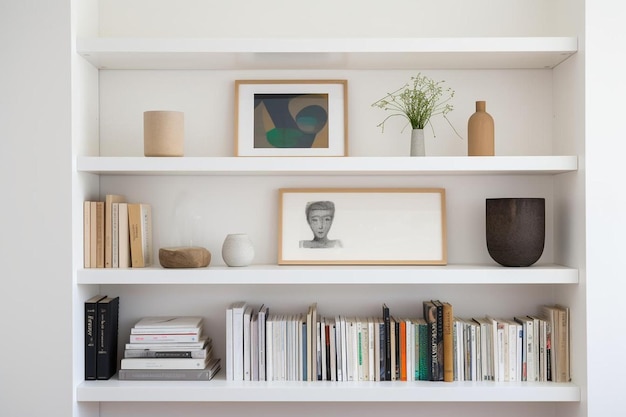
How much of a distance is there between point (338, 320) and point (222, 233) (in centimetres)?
58

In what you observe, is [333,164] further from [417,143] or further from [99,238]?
[99,238]

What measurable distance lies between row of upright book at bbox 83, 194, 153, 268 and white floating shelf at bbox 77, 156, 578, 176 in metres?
0.16

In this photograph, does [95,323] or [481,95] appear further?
[481,95]

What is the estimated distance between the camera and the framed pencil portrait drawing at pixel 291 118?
252cm

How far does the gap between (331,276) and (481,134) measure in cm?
77

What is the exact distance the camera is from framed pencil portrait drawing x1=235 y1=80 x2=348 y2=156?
252cm

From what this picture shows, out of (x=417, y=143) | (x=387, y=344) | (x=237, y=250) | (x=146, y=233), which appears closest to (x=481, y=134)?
(x=417, y=143)

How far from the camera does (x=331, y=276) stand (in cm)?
231

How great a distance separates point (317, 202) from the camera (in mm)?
2537

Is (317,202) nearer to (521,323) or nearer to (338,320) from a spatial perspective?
(338,320)

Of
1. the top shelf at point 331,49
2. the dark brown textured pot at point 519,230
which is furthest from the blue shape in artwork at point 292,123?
the dark brown textured pot at point 519,230
